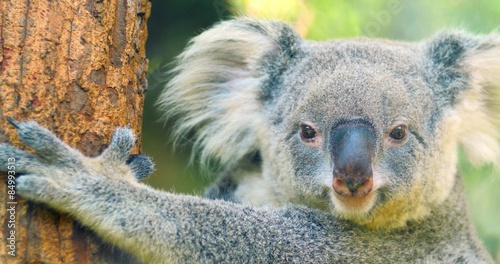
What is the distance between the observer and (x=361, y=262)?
10.9ft

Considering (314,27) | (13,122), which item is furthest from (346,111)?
(314,27)

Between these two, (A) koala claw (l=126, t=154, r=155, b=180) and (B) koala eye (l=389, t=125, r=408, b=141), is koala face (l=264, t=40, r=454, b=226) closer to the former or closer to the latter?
(B) koala eye (l=389, t=125, r=408, b=141)

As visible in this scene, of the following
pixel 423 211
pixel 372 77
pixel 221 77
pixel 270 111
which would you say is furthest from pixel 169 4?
pixel 423 211

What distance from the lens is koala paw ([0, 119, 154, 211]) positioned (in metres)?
2.32

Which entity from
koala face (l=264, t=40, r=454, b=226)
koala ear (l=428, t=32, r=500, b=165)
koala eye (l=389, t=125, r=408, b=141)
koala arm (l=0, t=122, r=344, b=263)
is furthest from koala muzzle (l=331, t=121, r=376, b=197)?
koala ear (l=428, t=32, r=500, b=165)

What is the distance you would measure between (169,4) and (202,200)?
8.90ft

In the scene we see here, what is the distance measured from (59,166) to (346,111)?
1558 millimetres

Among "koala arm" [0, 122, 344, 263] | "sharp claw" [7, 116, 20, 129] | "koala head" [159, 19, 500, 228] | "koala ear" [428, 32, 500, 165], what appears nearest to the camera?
"sharp claw" [7, 116, 20, 129]

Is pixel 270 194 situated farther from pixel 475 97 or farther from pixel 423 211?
pixel 475 97

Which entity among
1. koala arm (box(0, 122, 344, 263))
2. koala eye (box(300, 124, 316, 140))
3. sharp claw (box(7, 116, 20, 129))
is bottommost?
koala arm (box(0, 122, 344, 263))

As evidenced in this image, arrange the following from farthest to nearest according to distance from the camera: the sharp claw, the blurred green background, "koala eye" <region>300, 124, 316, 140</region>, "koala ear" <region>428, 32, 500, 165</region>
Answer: the blurred green background < "koala ear" <region>428, 32, 500, 165</region> < "koala eye" <region>300, 124, 316, 140</region> < the sharp claw

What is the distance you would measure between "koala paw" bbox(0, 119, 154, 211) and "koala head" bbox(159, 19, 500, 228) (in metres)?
1.08

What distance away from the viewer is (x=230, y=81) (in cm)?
422

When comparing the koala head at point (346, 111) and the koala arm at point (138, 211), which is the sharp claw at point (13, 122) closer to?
the koala arm at point (138, 211)
